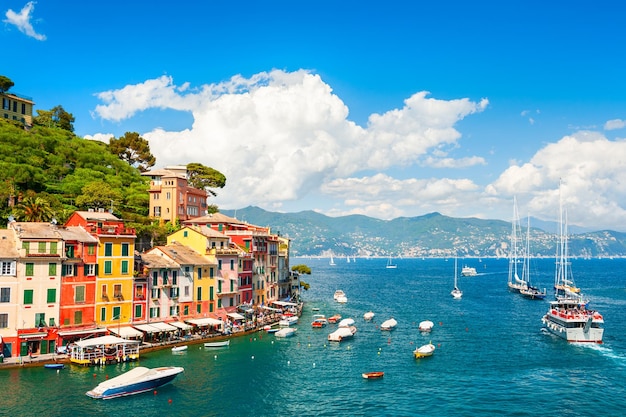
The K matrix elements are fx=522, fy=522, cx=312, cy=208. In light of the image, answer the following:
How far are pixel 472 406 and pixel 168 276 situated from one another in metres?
46.8

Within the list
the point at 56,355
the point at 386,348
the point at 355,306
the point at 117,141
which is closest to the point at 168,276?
the point at 56,355

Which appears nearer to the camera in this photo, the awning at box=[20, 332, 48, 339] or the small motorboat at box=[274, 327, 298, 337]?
the awning at box=[20, 332, 48, 339]

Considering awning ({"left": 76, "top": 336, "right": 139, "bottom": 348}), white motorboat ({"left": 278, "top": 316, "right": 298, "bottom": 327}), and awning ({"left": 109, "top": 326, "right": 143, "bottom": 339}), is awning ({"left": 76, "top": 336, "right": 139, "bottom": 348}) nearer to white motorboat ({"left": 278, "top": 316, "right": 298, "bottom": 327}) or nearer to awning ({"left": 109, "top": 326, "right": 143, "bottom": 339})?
awning ({"left": 109, "top": 326, "right": 143, "bottom": 339})

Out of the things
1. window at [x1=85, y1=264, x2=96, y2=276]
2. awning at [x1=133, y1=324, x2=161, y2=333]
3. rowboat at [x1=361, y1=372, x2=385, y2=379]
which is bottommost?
rowboat at [x1=361, y1=372, x2=385, y2=379]

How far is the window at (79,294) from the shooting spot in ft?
219

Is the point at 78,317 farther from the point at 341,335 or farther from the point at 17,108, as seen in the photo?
the point at 17,108

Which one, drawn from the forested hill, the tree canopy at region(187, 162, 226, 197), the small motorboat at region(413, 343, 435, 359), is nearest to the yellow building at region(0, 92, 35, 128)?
the forested hill

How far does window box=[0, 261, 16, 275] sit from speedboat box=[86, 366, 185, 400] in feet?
62.2

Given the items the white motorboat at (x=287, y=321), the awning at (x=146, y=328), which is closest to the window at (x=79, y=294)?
the awning at (x=146, y=328)

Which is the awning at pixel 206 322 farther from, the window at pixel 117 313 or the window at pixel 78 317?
the window at pixel 78 317

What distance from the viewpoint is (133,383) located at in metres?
52.8

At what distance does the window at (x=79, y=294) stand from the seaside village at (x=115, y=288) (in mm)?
130

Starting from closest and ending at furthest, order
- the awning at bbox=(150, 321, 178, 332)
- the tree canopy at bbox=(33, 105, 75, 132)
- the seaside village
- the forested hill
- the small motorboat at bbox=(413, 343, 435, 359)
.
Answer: the seaside village, the awning at bbox=(150, 321, 178, 332), the small motorboat at bbox=(413, 343, 435, 359), the forested hill, the tree canopy at bbox=(33, 105, 75, 132)

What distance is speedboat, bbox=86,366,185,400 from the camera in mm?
51156
